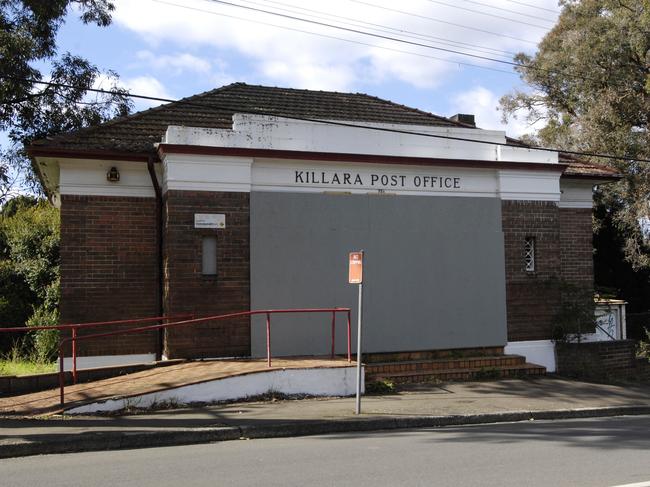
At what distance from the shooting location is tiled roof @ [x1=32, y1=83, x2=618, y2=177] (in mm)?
12594

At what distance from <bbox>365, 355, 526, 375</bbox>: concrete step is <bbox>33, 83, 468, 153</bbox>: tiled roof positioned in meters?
5.53

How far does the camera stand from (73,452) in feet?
25.3

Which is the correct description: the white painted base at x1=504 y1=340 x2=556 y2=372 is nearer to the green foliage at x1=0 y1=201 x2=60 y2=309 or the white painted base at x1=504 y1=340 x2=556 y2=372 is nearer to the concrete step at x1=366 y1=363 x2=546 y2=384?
the concrete step at x1=366 y1=363 x2=546 y2=384

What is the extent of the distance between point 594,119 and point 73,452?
21019 mm

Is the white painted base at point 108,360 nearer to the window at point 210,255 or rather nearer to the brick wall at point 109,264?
the brick wall at point 109,264

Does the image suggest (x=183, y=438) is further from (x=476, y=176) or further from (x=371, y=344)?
(x=476, y=176)

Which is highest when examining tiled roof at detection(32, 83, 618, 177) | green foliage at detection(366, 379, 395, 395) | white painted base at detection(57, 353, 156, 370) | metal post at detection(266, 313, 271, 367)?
tiled roof at detection(32, 83, 618, 177)

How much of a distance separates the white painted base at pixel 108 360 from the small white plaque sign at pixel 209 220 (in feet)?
9.11

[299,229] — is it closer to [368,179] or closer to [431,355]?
[368,179]

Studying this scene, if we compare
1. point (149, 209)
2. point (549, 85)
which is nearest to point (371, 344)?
point (149, 209)

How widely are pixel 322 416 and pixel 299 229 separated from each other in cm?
434

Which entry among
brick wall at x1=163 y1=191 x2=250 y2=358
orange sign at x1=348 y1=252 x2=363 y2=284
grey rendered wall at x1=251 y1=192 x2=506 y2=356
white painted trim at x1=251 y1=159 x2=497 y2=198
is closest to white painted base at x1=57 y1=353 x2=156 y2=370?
brick wall at x1=163 y1=191 x2=250 y2=358

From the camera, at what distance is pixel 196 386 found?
1020 centimetres

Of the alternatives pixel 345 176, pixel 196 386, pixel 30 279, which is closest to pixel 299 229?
pixel 345 176
